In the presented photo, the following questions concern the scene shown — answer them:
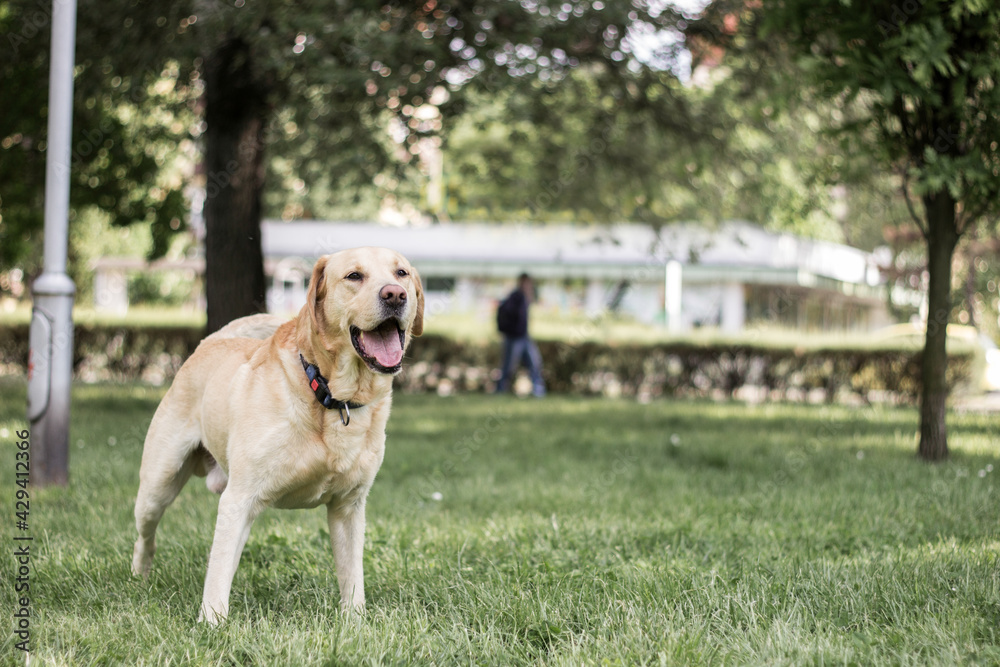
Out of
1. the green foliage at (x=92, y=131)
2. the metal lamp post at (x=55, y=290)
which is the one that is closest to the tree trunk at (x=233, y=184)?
the green foliage at (x=92, y=131)

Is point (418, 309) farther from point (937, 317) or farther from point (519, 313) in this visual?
point (519, 313)

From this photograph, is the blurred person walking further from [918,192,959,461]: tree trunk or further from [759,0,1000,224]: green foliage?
[918,192,959,461]: tree trunk

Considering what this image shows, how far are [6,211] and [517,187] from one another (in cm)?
770

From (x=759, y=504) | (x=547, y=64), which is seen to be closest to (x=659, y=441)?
(x=759, y=504)

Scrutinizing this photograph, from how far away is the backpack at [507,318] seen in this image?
14.7 m

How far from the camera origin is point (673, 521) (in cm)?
506

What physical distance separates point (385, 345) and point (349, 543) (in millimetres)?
915

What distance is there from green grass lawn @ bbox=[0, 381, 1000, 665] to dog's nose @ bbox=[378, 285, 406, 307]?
1168mm

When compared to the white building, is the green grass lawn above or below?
below

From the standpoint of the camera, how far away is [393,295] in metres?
3.01

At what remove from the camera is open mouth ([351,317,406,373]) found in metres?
3.02

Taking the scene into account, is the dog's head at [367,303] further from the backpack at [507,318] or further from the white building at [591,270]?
the white building at [591,270]

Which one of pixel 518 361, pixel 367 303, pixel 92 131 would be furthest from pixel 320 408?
pixel 518 361

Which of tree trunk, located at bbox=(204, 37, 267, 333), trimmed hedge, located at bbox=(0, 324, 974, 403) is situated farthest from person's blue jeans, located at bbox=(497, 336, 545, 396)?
tree trunk, located at bbox=(204, 37, 267, 333)
